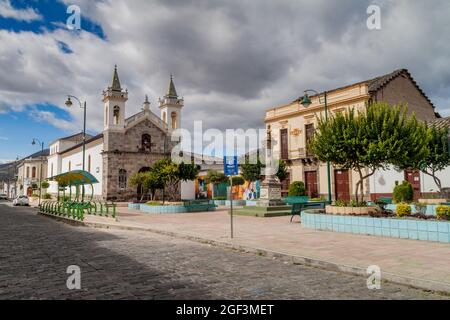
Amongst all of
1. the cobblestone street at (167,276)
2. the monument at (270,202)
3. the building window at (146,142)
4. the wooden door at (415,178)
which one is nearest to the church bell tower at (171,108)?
the building window at (146,142)

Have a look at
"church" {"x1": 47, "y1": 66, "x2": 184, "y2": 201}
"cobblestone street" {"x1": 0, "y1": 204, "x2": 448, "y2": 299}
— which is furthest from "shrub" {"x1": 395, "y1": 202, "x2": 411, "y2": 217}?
"church" {"x1": 47, "y1": 66, "x2": 184, "y2": 201}

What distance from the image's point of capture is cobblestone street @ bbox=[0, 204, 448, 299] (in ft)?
16.1

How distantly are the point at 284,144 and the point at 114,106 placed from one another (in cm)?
1883

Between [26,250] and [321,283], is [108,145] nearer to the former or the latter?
[26,250]

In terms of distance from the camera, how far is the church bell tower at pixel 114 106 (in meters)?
36.3

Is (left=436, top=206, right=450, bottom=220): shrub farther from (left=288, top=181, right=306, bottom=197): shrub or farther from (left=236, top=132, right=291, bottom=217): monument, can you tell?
(left=288, top=181, right=306, bottom=197): shrub

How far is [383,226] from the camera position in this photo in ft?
33.0

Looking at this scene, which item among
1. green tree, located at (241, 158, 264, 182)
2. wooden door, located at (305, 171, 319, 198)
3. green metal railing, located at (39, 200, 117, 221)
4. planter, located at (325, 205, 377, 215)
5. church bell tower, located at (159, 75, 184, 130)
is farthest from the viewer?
church bell tower, located at (159, 75, 184, 130)

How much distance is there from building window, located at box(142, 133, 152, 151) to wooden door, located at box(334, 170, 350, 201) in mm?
21191

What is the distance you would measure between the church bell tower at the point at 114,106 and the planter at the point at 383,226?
95.0 ft

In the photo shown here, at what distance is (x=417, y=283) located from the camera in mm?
5230

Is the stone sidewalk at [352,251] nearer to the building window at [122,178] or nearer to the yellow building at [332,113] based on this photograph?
the yellow building at [332,113]
